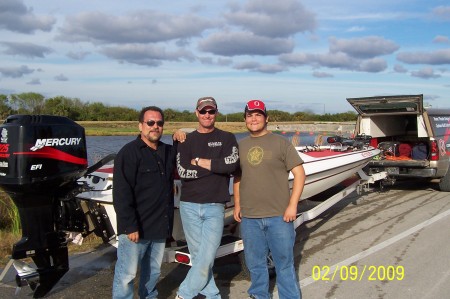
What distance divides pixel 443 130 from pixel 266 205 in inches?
306

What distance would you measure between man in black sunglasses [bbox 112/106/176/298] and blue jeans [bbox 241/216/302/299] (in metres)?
0.72

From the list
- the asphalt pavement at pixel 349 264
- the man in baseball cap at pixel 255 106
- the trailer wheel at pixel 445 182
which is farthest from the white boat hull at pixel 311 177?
the trailer wheel at pixel 445 182

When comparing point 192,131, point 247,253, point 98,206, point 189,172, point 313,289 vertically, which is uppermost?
point 192,131

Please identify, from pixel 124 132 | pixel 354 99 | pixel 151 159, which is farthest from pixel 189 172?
pixel 124 132

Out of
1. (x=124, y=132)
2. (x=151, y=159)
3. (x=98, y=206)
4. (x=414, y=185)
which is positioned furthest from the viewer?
(x=124, y=132)

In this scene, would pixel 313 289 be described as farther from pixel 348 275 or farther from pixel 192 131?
pixel 192 131

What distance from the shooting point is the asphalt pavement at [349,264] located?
15.4ft

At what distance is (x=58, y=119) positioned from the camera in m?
4.20

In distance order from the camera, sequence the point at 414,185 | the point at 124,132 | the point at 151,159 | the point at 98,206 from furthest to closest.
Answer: the point at 124,132
the point at 414,185
the point at 98,206
the point at 151,159

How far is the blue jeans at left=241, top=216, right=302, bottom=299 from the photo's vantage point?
12.9ft

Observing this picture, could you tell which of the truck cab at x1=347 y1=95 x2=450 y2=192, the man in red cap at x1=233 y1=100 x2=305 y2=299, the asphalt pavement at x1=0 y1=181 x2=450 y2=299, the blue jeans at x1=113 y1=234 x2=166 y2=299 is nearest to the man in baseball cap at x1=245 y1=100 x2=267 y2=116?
the man in red cap at x1=233 y1=100 x2=305 y2=299

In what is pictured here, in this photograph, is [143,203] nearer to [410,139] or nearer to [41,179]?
[41,179]
